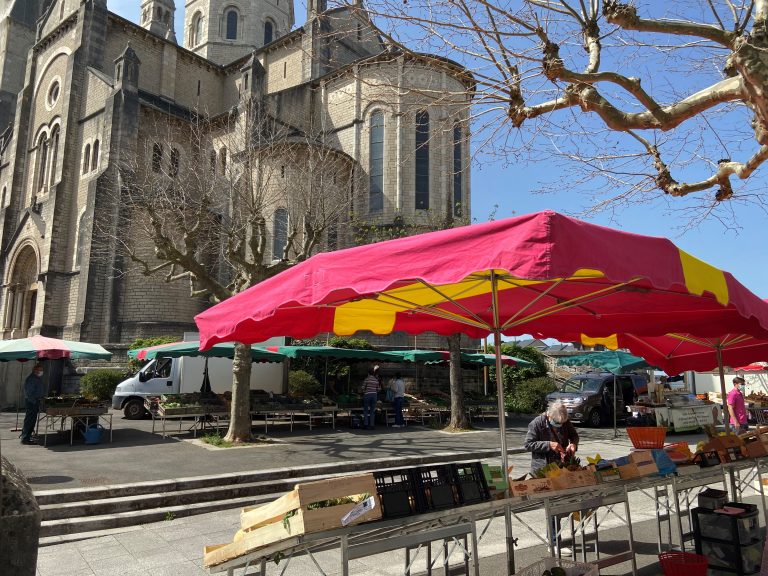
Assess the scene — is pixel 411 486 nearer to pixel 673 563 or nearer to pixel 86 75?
pixel 673 563

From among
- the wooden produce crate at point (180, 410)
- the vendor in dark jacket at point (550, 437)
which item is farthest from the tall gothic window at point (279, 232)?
the vendor in dark jacket at point (550, 437)

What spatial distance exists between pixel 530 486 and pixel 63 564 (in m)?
4.54

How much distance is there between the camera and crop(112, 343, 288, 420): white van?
1748 cm

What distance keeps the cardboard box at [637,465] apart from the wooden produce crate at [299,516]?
2.29 m

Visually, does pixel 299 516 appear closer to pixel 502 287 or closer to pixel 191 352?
pixel 502 287

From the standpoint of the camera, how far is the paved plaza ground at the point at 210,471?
5.34 m

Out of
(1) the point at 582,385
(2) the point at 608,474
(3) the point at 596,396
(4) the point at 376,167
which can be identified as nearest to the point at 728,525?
(2) the point at 608,474

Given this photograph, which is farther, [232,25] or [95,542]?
[232,25]

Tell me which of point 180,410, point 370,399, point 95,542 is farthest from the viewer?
point 370,399

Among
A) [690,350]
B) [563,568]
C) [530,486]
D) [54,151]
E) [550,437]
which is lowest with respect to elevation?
[563,568]

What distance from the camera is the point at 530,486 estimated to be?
154 inches

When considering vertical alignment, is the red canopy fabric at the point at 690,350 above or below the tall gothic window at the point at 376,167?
below

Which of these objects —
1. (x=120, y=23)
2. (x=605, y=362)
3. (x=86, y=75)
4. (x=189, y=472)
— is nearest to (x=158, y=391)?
(x=189, y=472)

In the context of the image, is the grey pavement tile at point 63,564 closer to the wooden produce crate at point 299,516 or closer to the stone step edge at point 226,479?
the stone step edge at point 226,479
